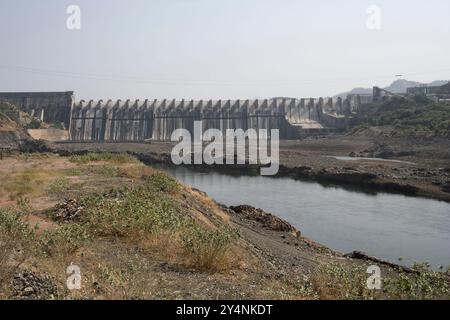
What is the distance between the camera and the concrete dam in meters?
79.6

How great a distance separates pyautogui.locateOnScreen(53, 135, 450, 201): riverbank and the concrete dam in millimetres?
11919

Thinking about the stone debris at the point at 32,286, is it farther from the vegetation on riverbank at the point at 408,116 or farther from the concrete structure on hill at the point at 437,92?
the concrete structure on hill at the point at 437,92

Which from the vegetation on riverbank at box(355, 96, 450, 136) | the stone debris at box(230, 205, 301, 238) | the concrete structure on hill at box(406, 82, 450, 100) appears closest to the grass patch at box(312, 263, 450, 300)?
the stone debris at box(230, 205, 301, 238)

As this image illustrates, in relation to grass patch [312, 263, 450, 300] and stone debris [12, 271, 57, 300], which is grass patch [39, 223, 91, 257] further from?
grass patch [312, 263, 450, 300]

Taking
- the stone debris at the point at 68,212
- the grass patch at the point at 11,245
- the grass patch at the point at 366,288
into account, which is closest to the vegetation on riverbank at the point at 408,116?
the stone debris at the point at 68,212

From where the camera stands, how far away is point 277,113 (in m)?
82.8

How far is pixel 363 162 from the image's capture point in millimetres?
44781

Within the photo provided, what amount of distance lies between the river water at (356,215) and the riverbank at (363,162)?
2.22m

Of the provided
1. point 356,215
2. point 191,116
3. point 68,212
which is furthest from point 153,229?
point 191,116

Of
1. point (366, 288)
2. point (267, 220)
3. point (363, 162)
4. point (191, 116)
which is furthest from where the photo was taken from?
point (191, 116)

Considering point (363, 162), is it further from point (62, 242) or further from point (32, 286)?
point (32, 286)

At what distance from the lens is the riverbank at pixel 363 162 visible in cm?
3388

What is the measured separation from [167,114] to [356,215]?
60.9m
